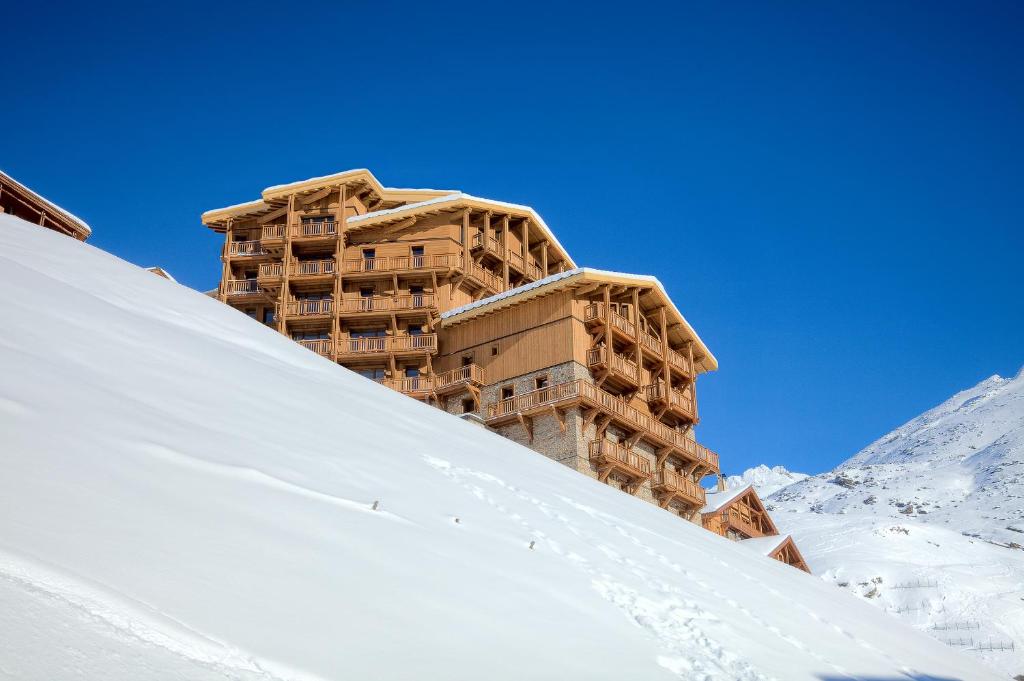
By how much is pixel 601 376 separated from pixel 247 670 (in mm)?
34143

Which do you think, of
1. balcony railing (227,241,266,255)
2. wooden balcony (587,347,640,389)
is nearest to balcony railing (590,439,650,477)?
wooden balcony (587,347,640,389)

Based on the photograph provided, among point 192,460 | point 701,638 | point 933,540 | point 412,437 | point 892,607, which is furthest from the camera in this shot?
point 933,540

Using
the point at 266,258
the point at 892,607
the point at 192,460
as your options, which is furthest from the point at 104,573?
the point at 892,607

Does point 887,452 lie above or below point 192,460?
above

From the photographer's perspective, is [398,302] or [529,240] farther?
[529,240]

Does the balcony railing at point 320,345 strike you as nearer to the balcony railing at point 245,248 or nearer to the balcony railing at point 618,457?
the balcony railing at point 245,248

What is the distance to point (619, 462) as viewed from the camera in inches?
1480

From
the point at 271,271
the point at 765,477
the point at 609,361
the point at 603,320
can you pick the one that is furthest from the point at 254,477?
the point at 765,477

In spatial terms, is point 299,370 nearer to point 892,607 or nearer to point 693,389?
point 693,389

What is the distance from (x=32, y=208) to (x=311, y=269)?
45.4 ft

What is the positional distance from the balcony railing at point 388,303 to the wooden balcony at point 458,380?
373cm

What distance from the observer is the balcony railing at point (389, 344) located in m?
42.6

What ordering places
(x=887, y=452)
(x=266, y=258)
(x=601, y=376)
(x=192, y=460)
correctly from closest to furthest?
(x=192, y=460) < (x=601, y=376) < (x=266, y=258) < (x=887, y=452)

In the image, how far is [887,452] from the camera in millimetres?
163250
